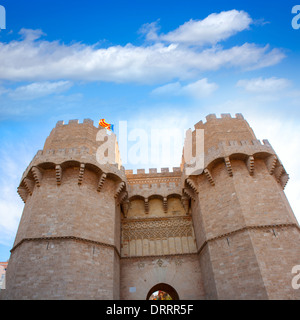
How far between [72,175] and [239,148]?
8314 millimetres

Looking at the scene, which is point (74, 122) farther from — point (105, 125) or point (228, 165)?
point (228, 165)

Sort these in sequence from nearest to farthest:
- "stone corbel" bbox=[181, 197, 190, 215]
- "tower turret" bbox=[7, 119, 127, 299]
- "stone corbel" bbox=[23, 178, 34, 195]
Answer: "tower turret" bbox=[7, 119, 127, 299], "stone corbel" bbox=[23, 178, 34, 195], "stone corbel" bbox=[181, 197, 190, 215]

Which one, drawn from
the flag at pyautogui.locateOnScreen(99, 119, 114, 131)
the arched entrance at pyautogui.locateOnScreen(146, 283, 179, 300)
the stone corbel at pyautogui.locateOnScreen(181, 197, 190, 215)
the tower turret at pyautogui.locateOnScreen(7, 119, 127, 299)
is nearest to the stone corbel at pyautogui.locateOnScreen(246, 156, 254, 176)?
the stone corbel at pyautogui.locateOnScreen(181, 197, 190, 215)

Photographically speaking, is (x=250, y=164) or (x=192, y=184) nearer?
(x=250, y=164)

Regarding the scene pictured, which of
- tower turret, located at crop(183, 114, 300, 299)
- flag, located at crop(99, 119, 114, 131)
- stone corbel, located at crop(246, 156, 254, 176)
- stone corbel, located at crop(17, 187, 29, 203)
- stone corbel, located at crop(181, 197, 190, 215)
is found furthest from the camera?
flag, located at crop(99, 119, 114, 131)

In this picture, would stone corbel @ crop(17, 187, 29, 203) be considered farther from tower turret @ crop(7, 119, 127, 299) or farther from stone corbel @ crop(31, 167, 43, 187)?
stone corbel @ crop(31, 167, 43, 187)

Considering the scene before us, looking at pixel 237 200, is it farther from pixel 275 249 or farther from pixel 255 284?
pixel 255 284

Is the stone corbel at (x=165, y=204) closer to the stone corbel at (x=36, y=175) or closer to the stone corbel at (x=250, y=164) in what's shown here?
the stone corbel at (x=250, y=164)

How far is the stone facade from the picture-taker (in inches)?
377

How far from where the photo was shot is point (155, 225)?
47.0 feet

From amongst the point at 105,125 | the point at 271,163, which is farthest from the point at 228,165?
the point at 105,125

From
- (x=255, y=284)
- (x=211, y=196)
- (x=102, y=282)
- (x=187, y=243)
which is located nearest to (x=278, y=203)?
(x=211, y=196)

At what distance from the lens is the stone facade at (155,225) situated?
957 cm

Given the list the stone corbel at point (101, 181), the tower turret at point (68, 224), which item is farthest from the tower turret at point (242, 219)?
A: the stone corbel at point (101, 181)
